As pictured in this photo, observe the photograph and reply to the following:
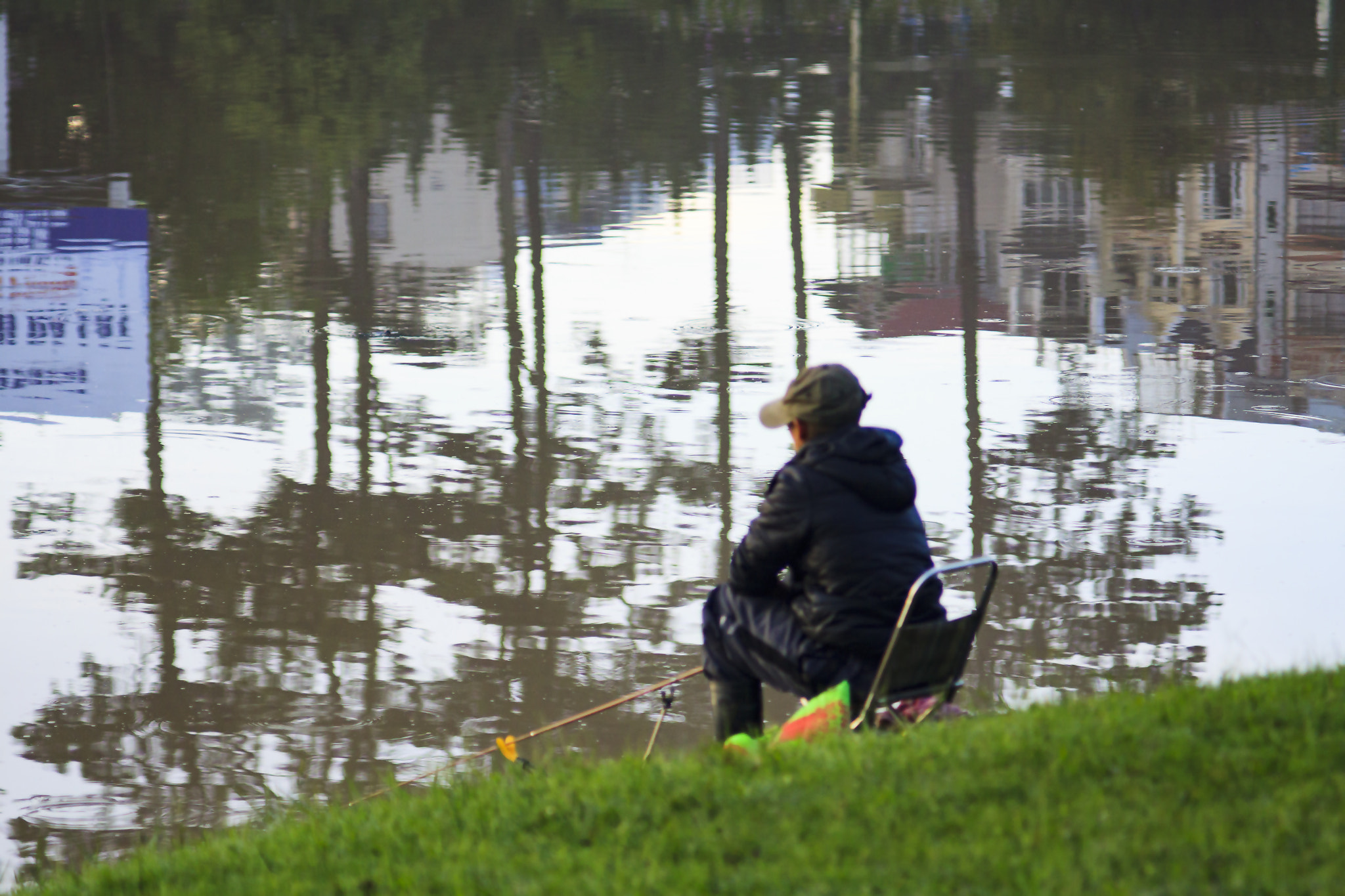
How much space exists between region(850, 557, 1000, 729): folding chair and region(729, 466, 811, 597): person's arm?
417 millimetres

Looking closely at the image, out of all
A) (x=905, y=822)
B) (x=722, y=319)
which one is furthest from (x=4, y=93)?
(x=905, y=822)

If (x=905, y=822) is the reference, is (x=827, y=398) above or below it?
above

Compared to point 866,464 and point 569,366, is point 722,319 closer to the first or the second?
point 569,366

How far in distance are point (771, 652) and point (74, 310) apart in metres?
11.4

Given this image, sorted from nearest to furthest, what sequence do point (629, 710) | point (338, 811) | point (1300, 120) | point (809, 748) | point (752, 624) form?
point (809, 748)
point (338, 811)
point (752, 624)
point (629, 710)
point (1300, 120)

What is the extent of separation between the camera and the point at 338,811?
15.5 ft

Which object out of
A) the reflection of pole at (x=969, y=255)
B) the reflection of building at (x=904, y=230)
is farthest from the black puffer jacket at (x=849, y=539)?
the reflection of building at (x=904, y=230)

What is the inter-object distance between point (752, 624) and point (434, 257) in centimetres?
1224

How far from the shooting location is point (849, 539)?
479 centimetres

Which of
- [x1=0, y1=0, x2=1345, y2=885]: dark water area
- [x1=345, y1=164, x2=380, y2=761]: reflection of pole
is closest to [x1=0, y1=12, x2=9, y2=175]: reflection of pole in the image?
[x1=0, y1=0, x2=1345, y2=885]: dark water area

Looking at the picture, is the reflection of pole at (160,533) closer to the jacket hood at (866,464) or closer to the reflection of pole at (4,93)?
the jacket hood at (866,464)

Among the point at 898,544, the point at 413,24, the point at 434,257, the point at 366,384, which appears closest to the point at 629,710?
the point at 898,544

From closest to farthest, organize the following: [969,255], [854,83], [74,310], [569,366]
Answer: [569,366] → [74,310] → [969,255] → [854,83]

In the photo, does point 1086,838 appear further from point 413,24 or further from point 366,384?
point 413,24
